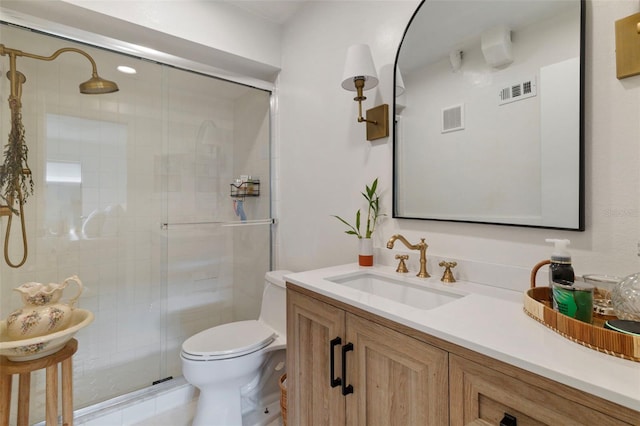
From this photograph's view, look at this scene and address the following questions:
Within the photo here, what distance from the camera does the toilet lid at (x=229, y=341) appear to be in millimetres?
→ 1392

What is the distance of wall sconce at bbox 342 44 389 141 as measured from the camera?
1310 millimetres

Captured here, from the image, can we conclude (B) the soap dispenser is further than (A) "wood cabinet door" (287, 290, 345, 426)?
No

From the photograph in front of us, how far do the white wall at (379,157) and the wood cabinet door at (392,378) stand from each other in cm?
52

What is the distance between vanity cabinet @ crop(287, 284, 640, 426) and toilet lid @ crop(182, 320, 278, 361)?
0.42 meters

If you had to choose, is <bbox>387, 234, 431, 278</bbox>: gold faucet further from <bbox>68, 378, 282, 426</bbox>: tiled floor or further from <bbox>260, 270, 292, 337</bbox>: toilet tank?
<bbox>68, 378, 282, 426</bbox>: tiled floor

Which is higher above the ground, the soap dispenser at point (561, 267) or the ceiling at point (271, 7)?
the ceiling at point (271, 7)

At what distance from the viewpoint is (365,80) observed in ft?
4.44

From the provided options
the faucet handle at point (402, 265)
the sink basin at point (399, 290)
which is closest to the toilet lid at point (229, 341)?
the sink basin at point (399, 290)

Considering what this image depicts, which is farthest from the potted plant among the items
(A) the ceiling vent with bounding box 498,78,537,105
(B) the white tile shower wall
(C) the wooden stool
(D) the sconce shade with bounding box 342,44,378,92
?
(C) the wooden stool

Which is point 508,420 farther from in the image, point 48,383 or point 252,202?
point 252,202

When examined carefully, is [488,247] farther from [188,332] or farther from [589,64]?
[188,332]

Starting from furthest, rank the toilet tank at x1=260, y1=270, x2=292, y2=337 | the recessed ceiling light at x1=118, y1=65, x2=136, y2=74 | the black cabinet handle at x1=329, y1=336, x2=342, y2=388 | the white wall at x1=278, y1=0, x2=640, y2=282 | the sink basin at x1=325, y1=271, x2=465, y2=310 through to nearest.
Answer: the recessed ceiling light at x1=118, y1=65, x2=136, y2=74 → the toilet tank at x1=260, y1=270, x2=292, y2=337 → the sink basin at x1=325, y1=271, x2=465, y2=310 → the black cabinet handle at x1=329, y1=336, x2=342, y2=388 → the white wall at x1=278, y1=0, x2=640, y2=282

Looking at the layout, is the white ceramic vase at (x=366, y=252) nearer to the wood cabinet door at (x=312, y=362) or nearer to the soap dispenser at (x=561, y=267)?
the wood cabinet door at (x=312, y=362)

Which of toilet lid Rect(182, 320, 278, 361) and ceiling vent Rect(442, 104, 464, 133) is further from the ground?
ceiling vent Rect(442, 104, 464, 133)
